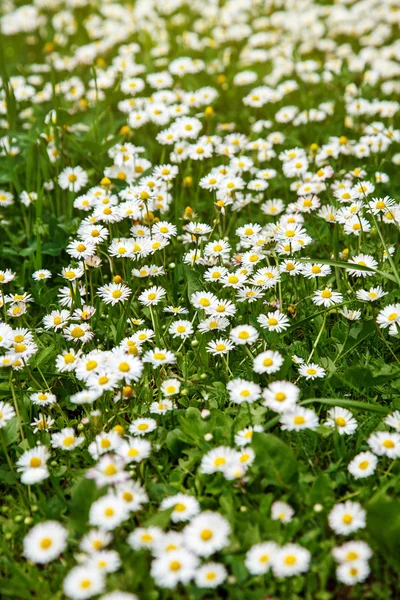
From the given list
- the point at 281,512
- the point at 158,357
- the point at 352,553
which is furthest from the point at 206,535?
the point at 158,357

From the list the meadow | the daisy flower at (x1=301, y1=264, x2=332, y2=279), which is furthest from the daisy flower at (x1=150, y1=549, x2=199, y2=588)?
the daisy flower at (x1=301, y1=264, x2=332, y2=279)

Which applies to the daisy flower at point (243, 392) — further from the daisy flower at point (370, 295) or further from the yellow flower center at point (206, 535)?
the daisy flower at point (370, 295)

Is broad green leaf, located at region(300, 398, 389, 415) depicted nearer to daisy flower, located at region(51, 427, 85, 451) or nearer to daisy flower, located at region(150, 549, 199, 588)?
daisy flower, located at region(150, 549, 199, 588)

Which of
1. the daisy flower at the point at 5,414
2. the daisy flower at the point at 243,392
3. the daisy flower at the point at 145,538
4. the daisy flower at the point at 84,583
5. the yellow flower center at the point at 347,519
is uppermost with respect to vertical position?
the daisy flower at the point at 243,392

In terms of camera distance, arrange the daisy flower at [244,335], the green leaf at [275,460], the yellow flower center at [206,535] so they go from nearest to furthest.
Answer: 1. the yellow flower center at [206,535]
2. the green leaf at [275,460]
3. the daisy flower at [244,335]

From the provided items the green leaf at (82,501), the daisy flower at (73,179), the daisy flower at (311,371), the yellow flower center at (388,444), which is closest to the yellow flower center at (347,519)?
the yellow flower center at (388,444)

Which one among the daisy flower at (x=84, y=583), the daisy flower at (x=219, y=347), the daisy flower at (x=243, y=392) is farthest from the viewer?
the daisy flower at (x=219, y=347)

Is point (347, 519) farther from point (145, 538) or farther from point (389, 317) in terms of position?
point (389, 317)

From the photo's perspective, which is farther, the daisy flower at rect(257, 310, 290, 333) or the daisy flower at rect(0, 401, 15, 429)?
the daisy flower at rect(257, 310, 290, 333)
